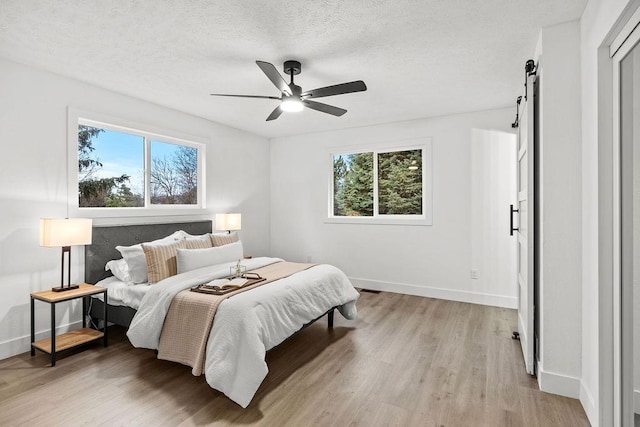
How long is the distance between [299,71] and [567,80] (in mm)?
2005

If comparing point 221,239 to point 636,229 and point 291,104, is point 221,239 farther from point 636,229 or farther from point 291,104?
point 636,229

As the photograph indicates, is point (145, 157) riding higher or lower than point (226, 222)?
higher

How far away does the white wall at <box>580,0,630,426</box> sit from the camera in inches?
74.5

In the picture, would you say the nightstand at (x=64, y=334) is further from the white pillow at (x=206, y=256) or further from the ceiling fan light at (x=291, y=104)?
the ceiling fan light at (x=291, y=104)

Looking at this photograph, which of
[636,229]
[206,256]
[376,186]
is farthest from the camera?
[376,186]

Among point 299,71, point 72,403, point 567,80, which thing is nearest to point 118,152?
point 299,71

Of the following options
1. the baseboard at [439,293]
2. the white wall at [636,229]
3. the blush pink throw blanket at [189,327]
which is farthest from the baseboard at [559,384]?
the blush pink throw blanket at [189,327]

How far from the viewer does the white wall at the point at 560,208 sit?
7.47 ft

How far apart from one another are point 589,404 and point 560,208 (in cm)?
122

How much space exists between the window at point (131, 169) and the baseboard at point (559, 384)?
165 inches

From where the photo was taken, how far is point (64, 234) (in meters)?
2.90

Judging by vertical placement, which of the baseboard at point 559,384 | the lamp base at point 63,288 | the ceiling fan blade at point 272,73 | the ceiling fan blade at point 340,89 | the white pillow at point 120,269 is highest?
the ceiling fan blade at point 272,73

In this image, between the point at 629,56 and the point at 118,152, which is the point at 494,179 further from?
the point at 118,152

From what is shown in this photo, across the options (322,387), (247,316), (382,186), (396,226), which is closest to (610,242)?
(322,387)
